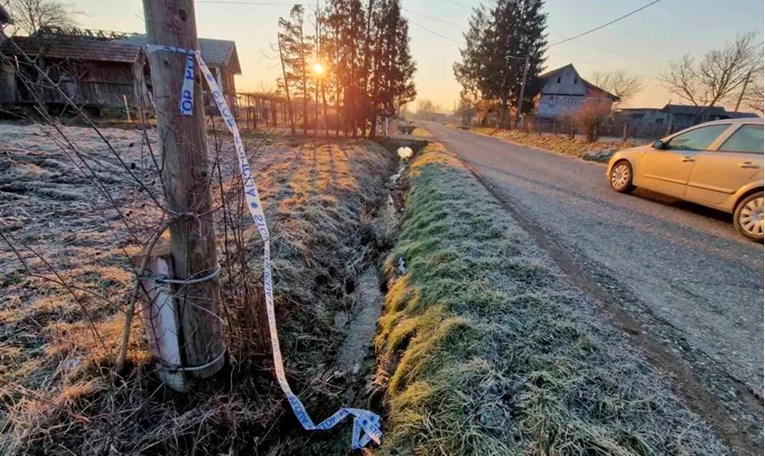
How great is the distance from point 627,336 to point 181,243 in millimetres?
2977

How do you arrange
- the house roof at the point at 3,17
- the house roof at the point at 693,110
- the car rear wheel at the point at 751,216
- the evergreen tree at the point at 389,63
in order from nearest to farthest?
the house roof at the point at 3,17, the car rear wheel at the point at 751,216, the evergreen tree at the point at 389,63, the house roof at the point at 693,110

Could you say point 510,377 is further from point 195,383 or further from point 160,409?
point 160,409

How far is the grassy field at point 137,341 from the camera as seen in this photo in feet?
6.09

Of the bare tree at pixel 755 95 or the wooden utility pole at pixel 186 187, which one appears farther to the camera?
the bare tree at pixel 755 95

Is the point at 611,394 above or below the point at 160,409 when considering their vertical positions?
above

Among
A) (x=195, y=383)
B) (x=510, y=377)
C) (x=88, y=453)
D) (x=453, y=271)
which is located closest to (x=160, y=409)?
(x=195, y=383)

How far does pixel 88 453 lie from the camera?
5.66 feet

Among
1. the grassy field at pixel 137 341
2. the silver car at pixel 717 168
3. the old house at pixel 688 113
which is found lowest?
the grassy field at pixel 137 341

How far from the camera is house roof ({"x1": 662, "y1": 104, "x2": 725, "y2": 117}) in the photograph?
34.8 metres

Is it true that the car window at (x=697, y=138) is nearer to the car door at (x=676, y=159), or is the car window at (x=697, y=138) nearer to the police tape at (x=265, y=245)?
the car door at (x=676, y=159)

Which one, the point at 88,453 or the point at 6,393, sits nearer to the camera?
the point at 88,453

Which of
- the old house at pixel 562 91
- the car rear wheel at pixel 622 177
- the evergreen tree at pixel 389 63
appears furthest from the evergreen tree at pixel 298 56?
the old house at pixel 562 91

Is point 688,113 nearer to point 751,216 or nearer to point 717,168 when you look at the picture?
point 717,168

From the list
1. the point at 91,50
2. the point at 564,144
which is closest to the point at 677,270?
the point at 564,144
